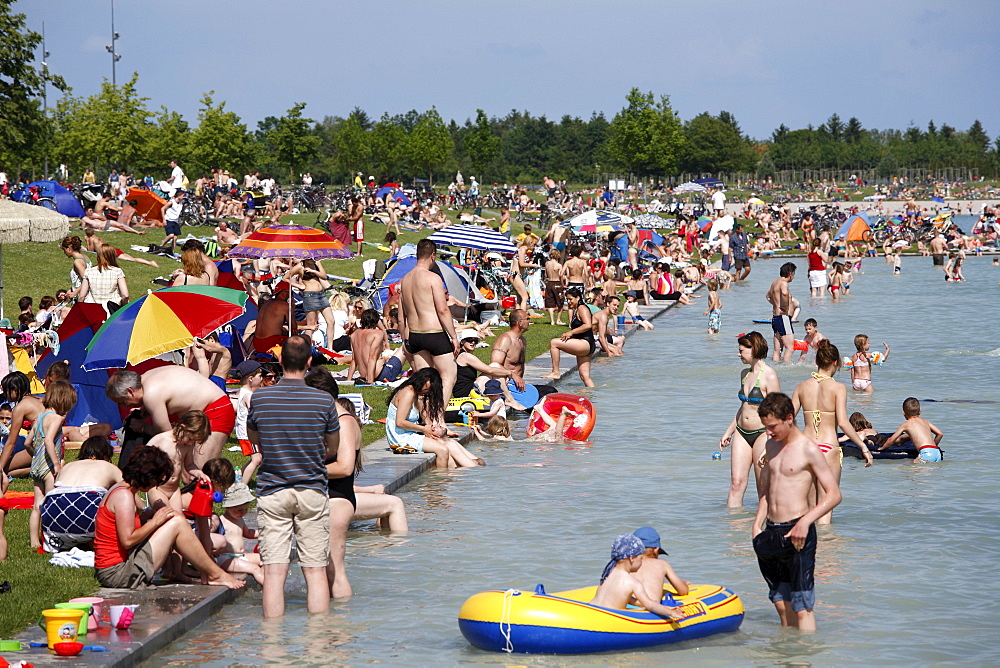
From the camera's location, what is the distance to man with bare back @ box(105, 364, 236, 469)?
795 cm

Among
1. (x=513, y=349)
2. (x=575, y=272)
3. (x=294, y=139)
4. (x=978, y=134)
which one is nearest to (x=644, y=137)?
(x=294, y=139)

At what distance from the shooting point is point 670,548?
350 inches

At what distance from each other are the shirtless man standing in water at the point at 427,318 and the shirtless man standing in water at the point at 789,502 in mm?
5877

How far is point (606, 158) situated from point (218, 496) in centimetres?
11399

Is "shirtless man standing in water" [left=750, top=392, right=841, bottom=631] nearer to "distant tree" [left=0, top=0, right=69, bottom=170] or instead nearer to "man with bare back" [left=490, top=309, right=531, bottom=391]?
"man with bare back" [left=490, top=309, right=531, bottom=391]

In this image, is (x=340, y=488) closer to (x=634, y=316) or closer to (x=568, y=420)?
(x=568, y=420)

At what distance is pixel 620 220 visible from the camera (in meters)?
39.7

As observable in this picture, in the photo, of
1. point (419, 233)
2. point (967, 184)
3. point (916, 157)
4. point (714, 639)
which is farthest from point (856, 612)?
point (916, 157)

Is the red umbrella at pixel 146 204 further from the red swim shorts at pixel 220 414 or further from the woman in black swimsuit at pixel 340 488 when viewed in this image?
the woman in black swimsuit at pixel 340 488

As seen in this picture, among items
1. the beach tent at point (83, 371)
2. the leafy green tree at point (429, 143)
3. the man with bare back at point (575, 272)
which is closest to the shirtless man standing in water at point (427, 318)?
the beach tent at point (83, 371)

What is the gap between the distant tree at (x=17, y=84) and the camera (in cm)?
3769

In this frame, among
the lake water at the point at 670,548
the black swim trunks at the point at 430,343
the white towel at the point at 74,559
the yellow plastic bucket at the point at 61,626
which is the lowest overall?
the lake water at the point at 670,548

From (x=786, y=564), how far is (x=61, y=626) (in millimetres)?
3820

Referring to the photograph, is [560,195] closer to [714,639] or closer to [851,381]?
[851,381]
